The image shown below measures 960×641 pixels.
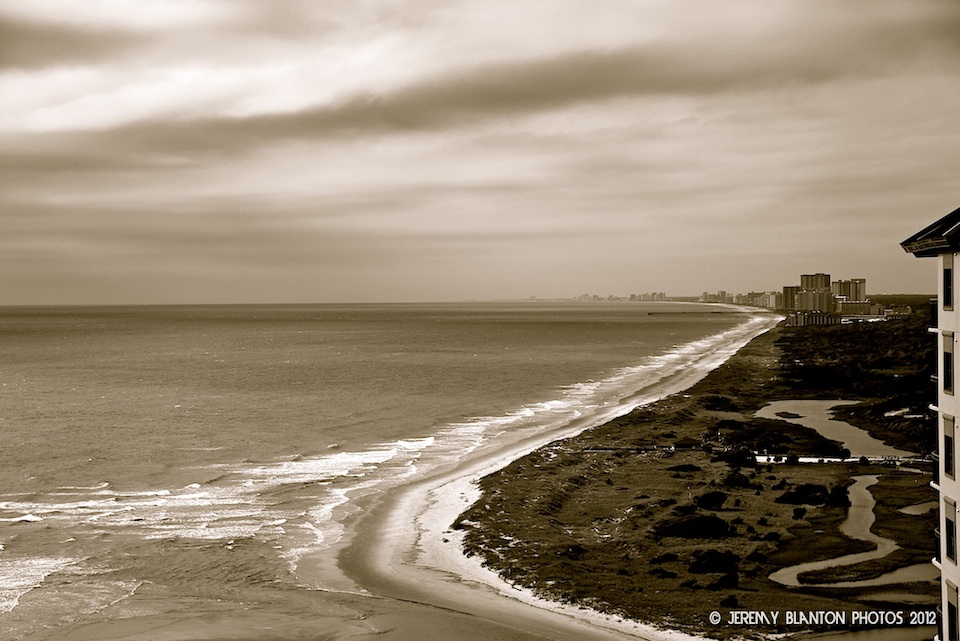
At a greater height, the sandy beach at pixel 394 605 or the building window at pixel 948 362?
the building window at pixel 948 362

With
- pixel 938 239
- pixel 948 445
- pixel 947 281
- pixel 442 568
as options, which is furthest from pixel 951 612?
pixel 442 568

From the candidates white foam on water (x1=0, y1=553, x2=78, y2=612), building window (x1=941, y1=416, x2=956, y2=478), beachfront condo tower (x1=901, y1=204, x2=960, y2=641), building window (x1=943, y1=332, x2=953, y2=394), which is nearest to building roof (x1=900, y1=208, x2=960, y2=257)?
beachfront condo tower (x1=901, y1=204, x2=960, y2=641)

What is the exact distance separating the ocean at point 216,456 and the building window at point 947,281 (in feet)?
72.1

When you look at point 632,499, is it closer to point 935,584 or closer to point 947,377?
point 935,584

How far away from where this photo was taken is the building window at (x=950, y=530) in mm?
21078

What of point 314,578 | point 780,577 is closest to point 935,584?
point 780,577

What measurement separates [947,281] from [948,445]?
4.16m

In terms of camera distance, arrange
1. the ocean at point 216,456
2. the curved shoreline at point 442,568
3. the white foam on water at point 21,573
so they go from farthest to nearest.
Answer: the ocean at point 216,456 < the white foam on water at point 21,573 < the curved shoreline at point 442,568

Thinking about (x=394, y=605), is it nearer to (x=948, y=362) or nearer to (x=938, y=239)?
(x=948, y=362)

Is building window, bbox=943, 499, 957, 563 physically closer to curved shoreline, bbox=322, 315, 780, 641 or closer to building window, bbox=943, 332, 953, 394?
building window, bbox=943, 332, 953, 394

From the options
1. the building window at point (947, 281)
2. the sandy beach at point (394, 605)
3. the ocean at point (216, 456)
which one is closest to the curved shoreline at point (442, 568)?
the sandy beach at point (394, 605)

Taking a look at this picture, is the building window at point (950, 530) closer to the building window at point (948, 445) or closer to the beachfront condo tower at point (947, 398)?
the beachfront condo tower at point (947, 398)

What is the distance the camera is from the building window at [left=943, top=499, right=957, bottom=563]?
21.1 m

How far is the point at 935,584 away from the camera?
27484 millimetres
